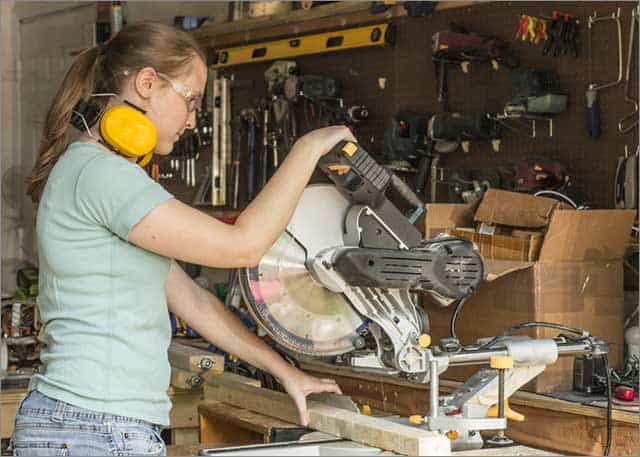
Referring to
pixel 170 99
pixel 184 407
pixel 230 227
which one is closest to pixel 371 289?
pixel 230 227

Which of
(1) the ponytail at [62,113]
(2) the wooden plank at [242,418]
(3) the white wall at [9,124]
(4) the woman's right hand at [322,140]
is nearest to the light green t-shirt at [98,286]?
(1) the ponytail at [62,113]

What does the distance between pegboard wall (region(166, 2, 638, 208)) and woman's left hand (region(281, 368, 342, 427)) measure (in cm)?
111

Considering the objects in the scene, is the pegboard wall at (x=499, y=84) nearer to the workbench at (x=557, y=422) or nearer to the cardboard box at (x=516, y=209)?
the cardboard box at (x=516, y=209)

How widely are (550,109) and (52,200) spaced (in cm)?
217

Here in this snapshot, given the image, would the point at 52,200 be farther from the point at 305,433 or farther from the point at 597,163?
the point at 597,163

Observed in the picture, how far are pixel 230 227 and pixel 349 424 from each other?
0.52m

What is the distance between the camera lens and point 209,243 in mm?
1888

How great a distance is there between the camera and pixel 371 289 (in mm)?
2301

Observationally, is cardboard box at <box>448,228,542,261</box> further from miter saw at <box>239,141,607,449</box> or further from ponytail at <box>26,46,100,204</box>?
ponytail at <box>26,46,100,204</box>

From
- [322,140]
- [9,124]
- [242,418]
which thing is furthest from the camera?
[9,124]

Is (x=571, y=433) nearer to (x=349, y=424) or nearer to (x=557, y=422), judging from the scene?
(x=557, y=422)

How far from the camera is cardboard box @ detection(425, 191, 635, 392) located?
3141 mm

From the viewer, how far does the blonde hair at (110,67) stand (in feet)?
6.63

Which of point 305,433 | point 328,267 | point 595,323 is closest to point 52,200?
point 328,267
